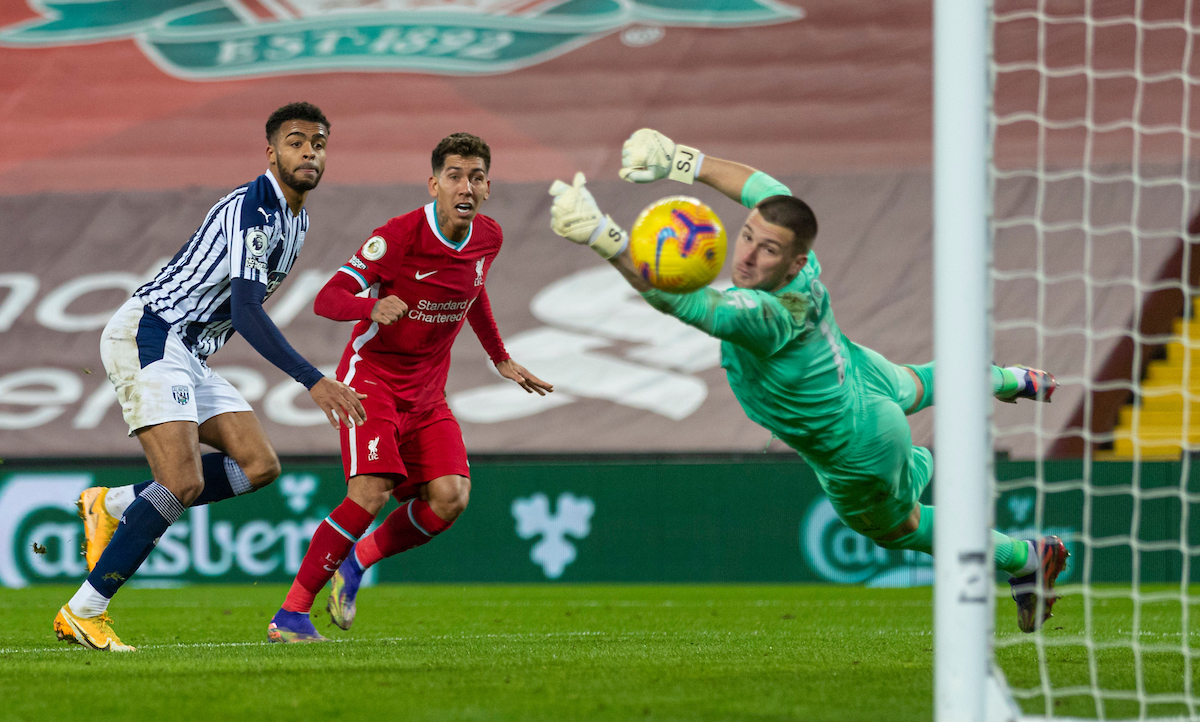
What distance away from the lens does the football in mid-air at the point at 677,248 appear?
398 cm

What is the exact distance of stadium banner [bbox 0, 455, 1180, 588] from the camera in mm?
11016

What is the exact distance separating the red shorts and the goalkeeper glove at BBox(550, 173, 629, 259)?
6.88 ft

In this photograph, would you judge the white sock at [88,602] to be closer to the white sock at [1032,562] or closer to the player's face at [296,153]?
the player's face at [296,153]

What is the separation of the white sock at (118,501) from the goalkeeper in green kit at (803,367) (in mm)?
2869

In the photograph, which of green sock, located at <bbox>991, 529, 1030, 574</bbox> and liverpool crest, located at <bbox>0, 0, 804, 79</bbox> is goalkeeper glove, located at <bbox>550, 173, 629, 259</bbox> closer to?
green sock, located at <bbox>991, 529, 1030, 574</bbox>

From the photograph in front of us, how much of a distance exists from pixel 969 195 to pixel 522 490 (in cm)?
819

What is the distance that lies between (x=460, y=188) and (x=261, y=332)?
119 centimetres

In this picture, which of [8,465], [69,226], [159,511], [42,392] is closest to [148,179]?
[69,226]

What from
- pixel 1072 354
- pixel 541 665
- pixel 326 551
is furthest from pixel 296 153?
pixel 1072 354

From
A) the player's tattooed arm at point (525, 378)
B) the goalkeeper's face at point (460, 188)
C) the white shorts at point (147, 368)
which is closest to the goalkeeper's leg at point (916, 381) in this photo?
the player's tattooed arm at point (525, 378)

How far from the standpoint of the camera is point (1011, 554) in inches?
202

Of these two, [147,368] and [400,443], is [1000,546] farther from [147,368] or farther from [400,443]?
[147,368]

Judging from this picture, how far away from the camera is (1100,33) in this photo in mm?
14305

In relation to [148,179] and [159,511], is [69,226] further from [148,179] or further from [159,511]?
[159,511]
